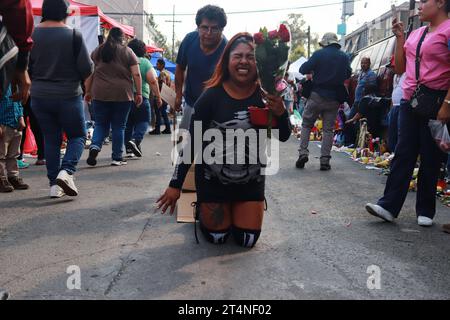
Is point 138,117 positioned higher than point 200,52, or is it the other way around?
point 200,52

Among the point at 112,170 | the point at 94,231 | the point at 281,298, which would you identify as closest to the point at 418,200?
the point at 281,298

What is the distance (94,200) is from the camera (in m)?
5.27

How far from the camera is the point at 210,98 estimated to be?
3732mm

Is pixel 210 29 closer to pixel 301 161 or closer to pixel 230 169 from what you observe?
pixel 230 169

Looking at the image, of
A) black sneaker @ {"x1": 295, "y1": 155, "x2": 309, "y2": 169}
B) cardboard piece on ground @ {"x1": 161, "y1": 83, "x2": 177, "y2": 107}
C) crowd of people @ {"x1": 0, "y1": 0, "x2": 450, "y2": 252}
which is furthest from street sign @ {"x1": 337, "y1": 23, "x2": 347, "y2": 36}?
cardboard piece on ground @ {"x1": 161, "y1": 83, "x2": 177, "y2": 107}

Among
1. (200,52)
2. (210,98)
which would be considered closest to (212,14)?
(200,52)

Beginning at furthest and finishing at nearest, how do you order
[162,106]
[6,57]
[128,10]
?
[128,10]
[162,106]
[6,57]

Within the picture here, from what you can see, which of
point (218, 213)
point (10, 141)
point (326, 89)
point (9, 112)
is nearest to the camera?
point (218, 213)

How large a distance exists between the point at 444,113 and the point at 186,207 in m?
2.26

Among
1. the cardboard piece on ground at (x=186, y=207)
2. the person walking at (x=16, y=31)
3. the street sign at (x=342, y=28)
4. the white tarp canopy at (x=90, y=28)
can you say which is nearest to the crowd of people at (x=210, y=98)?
the person walking at (x=16, y=31)

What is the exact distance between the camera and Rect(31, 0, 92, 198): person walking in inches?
202

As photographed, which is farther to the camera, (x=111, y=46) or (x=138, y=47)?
(x=138, y=47)

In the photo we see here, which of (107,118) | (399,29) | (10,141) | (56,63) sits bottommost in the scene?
(10,141)
